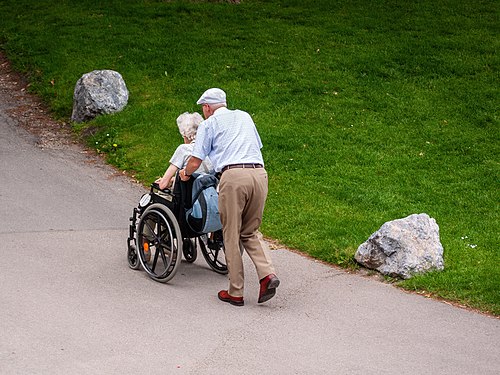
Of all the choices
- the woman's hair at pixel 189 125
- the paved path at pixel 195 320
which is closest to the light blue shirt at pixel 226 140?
the woman's hair at pixel 189 125

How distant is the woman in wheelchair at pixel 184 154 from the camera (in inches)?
307

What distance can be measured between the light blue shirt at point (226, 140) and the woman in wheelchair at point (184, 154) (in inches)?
18.3

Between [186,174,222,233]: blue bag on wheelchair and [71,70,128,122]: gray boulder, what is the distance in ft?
20.8

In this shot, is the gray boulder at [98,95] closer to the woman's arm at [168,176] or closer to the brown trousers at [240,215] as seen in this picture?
the woman's arm at [168,176]

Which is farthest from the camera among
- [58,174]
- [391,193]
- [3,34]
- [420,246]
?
[3,34]

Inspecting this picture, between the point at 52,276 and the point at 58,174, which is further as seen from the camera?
the point at 58,174

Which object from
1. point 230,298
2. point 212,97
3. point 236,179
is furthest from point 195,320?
point 212,97

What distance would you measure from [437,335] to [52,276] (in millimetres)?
3475

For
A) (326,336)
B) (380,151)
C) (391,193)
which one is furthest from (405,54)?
(326,336)

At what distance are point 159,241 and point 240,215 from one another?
942mm

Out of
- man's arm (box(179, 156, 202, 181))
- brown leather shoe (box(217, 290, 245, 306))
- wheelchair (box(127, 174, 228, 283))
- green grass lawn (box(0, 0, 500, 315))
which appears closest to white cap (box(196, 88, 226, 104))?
man's arm (box(179, 156, 202, 181))

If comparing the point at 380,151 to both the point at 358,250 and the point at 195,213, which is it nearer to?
the point at 358,250

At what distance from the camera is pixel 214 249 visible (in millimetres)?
8141

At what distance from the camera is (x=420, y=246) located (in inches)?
327
